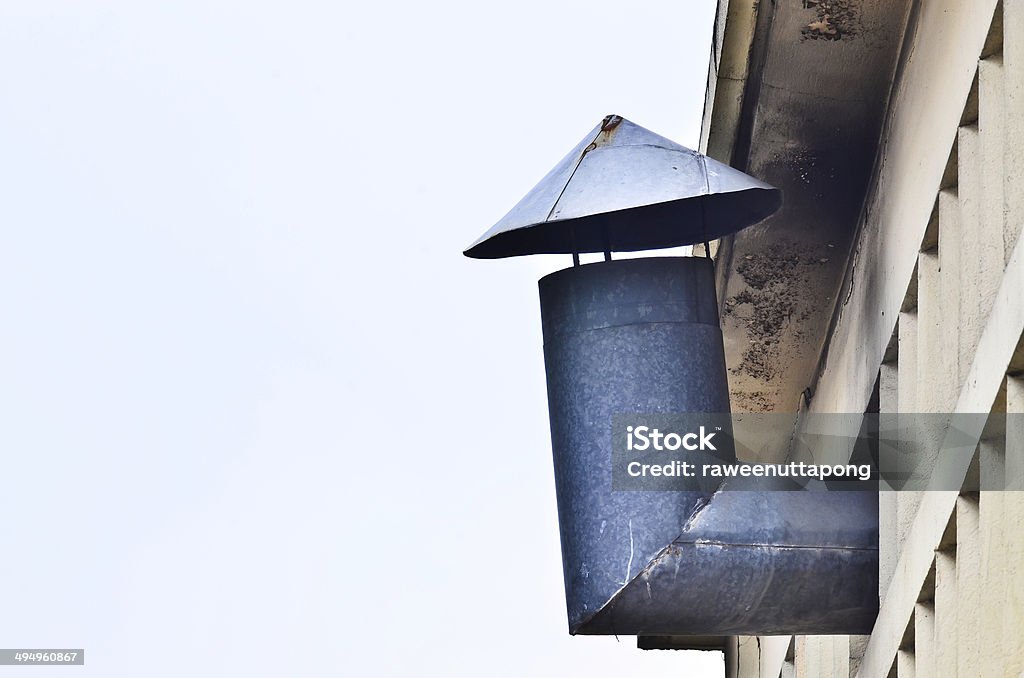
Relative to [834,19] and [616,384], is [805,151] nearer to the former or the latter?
[834,19]

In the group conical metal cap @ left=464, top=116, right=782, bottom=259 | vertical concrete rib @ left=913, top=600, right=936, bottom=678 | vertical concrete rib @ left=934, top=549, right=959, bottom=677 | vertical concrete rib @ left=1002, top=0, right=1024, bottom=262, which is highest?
vertical concrete rib @ left=1002, top=0, right=1024, bottom=262

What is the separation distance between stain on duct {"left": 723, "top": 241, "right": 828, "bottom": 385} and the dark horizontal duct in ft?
5.79

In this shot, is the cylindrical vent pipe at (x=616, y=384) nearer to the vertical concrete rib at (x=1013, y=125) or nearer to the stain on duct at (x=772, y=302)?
the stain on duct at (x=772, y=302)

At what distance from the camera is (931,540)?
200 inches

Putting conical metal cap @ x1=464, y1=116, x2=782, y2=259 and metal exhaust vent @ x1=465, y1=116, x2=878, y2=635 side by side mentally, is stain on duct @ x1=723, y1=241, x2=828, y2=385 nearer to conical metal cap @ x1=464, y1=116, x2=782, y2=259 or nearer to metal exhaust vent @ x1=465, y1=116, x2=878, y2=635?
conical metal cap @ x1=464, y1=116, x2=782, y2=259

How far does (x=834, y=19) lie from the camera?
6488mm

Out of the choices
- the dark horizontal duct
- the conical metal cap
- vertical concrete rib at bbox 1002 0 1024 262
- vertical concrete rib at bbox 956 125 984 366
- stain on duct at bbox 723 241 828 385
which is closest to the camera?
vertical concrete rib at bbox 1002 0 1024 262

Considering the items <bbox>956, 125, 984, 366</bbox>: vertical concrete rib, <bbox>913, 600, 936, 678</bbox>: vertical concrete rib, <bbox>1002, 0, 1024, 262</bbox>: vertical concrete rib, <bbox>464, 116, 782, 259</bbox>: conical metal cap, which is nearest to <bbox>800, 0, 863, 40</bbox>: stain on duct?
<bbox>464, 116, 782, 259</bbox>: conical metal cap

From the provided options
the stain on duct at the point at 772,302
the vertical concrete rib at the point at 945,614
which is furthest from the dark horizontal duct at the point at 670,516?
the stain on duct at the point at 772,302

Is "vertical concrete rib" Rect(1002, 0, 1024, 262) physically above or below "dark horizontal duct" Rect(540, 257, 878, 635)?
above

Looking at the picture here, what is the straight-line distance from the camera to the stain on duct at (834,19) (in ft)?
21.0

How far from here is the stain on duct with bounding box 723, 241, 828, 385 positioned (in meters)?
8.02

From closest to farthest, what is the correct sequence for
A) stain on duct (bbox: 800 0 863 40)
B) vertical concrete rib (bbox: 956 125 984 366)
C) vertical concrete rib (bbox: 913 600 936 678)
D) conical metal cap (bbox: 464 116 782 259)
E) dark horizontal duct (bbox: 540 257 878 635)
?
vertical concrete rib (bbox: 956 125 984 366)
vertical concrete rib (bbox: 913 600 936 678)
dark horizontal duct (bbox: 540 257 878 635)
conical metal cap (bbox: 464 116 782 259)
stain on duct (bbox: 800 0 863 40)

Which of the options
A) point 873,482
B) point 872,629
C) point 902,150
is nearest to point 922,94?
point 902,150
